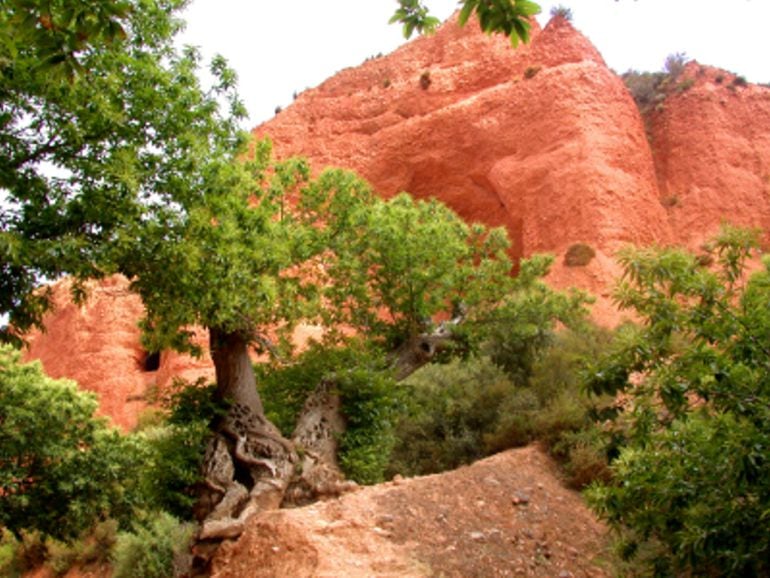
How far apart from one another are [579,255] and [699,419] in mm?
17863

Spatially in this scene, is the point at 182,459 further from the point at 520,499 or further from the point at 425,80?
the point at 425,80

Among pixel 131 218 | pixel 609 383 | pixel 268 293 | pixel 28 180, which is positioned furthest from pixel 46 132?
pixel 609 383

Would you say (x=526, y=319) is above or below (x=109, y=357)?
below

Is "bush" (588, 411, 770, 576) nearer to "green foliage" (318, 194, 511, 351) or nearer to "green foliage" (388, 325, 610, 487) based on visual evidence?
"green foliage" (388, 325, 610, 487)

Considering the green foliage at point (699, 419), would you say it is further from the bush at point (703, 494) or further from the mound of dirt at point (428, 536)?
the mound of dirt at point (428, 536)

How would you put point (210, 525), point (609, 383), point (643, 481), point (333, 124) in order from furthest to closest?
1. point (333, 124)
2. point (210, 525)
3. point (609, 383)
4. point (643, 481)

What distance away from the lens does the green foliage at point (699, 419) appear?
17.6 feet

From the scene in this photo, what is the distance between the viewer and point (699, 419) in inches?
257

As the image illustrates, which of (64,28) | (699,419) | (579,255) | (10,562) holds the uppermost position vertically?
(579,255)

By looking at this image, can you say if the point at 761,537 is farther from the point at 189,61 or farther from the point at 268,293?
the point at 189,61

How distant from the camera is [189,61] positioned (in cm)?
1006

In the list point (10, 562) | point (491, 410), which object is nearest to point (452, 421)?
point (491, 410)

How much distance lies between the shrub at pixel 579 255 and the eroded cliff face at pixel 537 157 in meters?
0.20

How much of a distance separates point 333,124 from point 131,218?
2447 centimetres
